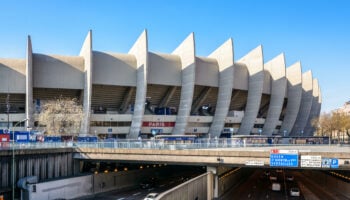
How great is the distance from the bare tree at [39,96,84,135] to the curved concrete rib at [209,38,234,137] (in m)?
31.8

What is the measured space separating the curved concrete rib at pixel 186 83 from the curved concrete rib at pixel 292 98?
42.2 metres

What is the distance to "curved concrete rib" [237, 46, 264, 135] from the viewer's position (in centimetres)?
8681

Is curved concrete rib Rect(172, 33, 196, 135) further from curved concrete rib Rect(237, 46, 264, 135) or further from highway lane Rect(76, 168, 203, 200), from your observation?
curved concrete rib Rect(237, 46, 264, 135)

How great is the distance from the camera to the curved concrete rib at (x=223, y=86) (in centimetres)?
8031

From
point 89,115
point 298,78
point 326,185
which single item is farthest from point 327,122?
point 89,115

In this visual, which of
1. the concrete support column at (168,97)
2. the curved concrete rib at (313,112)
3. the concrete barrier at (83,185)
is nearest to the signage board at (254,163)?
the concrete barrier at (83,185)

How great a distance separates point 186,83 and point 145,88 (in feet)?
33.6

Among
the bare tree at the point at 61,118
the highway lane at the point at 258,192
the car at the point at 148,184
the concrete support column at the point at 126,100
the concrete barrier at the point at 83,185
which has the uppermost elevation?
the concrete support column at the point at 126,100

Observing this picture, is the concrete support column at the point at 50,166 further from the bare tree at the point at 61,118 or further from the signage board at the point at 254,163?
the bare tree at the point at 61,118

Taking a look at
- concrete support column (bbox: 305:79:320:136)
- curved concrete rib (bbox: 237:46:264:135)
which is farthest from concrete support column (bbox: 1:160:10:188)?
concrete support column (bbox: 305:79:320:136)

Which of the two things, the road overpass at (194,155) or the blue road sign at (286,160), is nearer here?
the blue road sign at (286,160)

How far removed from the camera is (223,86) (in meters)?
81.2

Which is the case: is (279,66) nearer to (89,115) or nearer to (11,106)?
(89,115)

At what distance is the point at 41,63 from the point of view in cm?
6719
